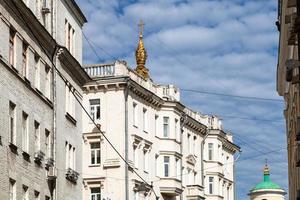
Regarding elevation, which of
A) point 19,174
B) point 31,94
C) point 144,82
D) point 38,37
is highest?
point 144,82

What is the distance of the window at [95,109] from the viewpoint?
6644cm

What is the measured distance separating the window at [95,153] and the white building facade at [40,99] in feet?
52.1

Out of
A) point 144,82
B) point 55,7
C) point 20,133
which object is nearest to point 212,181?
point 144,82

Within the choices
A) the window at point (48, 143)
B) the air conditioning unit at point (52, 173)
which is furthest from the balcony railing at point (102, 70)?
the air conditioning unit at point (52, 173)

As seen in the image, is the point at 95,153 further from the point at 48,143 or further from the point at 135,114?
the point at 48,143

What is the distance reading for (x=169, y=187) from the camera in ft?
232

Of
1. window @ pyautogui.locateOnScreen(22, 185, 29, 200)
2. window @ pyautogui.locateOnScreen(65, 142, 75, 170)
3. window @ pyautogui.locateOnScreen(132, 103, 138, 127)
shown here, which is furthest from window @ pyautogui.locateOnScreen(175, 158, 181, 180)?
window @ pyautogui.locateOnScreen(22, 185, 29, 200)

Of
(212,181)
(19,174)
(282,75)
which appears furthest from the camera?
(212,181)

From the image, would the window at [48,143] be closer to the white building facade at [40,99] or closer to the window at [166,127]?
the white building facade at [40,99]

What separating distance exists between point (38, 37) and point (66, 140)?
22.5 ft

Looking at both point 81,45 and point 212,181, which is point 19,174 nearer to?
point 81,45

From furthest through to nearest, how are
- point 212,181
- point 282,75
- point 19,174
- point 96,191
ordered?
1. point 212,181
2. point 96,191
3. point 282,75
4. point 19,174

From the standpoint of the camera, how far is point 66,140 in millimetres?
45844

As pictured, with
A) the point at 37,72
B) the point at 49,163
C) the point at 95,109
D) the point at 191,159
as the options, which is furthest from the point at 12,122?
the point at 191,159
